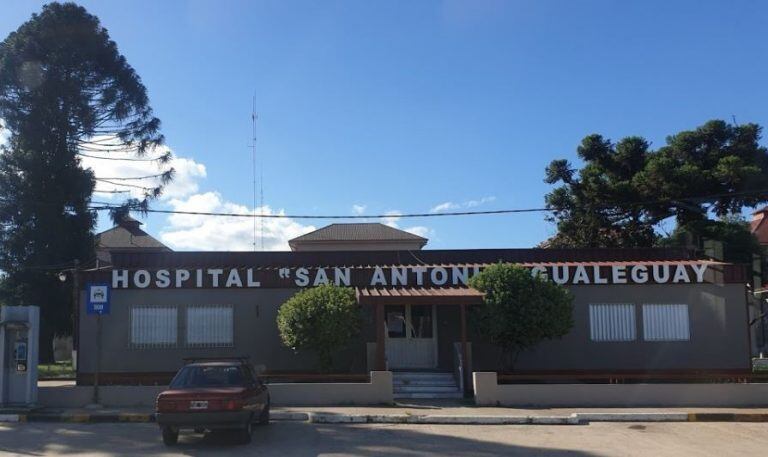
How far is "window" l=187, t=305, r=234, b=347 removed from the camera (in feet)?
66.5

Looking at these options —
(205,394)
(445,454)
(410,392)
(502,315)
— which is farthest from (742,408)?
(205,394)

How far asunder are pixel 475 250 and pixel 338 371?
6.23 meters

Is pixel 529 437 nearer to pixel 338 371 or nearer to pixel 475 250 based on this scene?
pixel 338 371

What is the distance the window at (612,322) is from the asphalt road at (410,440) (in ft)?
18.8

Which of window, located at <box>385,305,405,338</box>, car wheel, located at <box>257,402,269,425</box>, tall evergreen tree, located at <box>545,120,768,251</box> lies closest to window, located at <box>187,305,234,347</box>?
window, located at <box>385,305,405,338</box>

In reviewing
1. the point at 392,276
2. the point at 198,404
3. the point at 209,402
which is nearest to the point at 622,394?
the point at 392,276

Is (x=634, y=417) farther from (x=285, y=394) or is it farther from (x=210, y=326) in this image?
(x=210, y=326)

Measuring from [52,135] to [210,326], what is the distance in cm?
1926

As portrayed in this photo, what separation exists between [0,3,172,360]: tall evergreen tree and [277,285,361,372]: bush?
1776 centimetres

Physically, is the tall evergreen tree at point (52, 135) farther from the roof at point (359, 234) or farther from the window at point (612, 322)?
the window at point (612, 322)

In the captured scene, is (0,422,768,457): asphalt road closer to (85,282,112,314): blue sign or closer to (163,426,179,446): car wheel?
(163,426,179,446): car wheel

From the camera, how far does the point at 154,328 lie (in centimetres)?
2027

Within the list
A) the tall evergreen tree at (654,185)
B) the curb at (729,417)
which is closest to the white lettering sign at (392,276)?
the curb at (729,417)

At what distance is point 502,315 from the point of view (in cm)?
1777
